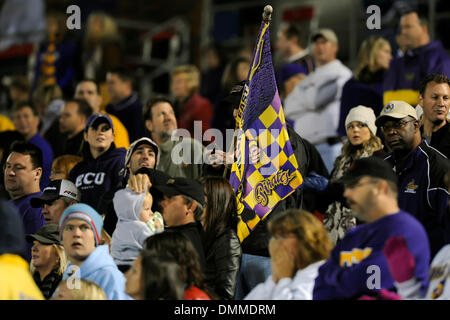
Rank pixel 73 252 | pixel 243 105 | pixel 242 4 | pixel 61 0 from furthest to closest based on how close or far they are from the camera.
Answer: pixel 61 0 → pixel 242 4 → pixel 243 105 → pixel 73 252

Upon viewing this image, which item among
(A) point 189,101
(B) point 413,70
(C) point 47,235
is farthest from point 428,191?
(A) point 189,101

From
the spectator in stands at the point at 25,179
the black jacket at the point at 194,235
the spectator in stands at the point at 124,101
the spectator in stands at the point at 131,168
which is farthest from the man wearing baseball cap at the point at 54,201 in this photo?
the spectator in stands at the point at 124,101

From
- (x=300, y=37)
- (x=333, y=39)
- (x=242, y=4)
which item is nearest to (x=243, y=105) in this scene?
(x=333, y=39)

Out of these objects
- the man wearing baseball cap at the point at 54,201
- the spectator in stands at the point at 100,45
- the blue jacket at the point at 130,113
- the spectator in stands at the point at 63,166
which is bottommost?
the man wearing baseball cap at the point at 54,201

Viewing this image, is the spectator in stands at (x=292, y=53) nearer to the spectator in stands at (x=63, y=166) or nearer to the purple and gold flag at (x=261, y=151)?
the spectator in stands at (x=63, y=166)

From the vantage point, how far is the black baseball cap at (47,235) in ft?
24.4

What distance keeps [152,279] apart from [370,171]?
143 centimetres

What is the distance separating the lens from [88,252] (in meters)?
6.62

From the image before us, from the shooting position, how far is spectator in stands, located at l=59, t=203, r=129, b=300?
6395 millimetres

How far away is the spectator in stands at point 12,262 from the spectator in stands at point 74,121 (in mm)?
4661

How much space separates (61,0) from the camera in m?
18.4

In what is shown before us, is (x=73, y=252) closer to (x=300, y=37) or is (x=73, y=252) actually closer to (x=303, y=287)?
(x=303, y=287)
